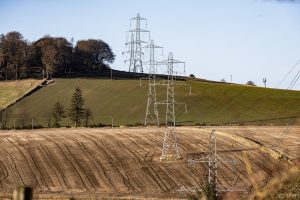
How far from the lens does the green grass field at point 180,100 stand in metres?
79.6

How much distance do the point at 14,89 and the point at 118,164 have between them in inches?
2354

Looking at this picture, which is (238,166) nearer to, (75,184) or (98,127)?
(75,184)

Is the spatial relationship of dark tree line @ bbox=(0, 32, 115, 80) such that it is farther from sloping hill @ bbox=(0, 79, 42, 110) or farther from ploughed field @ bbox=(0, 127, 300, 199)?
ploughed field @ bbox=(0, 127, 300, 199)

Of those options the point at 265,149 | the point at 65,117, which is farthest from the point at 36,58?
the point at 265,149

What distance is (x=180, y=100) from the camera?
90.9 meters

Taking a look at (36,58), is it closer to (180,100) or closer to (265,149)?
(180,100)

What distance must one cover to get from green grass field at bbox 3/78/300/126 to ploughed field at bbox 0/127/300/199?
50.7 ft

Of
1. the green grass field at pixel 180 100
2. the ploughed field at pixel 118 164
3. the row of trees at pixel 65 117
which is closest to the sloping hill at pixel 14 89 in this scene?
the green grass field at pixel 180 100

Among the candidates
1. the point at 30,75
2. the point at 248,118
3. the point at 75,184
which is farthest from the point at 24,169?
the point at 30,75

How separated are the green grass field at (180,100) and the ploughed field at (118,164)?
1545 centimetres

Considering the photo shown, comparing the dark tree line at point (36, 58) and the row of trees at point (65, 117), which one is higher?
the dark tree line at point (36, 58)

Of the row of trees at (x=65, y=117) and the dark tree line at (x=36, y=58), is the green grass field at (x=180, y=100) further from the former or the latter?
the dark tree line at (x=36, y=58)

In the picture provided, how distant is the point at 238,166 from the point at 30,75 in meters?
72.1

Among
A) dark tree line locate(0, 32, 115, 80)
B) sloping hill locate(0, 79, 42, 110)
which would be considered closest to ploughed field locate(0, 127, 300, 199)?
sloping hill locate(0, 79, 42, 110)
